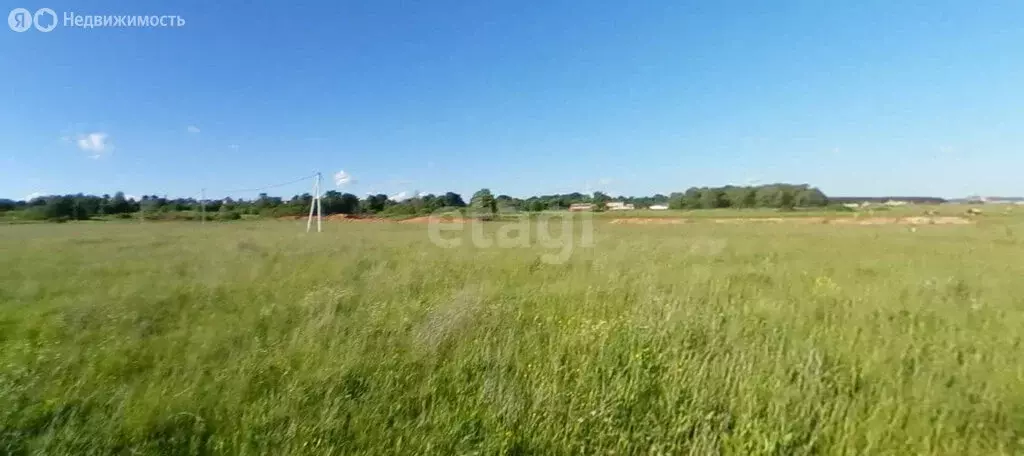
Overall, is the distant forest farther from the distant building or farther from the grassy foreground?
the grassy foreground

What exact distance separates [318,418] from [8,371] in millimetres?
2909

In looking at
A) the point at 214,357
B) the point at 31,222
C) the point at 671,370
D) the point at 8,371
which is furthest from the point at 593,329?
the point at 31,222

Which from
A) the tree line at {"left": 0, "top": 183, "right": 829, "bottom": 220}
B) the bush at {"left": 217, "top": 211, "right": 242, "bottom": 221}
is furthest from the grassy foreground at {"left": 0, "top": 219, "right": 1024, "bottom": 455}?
the bush at {"left": 217, "top": 211, "right": 242, "bottom": 221}

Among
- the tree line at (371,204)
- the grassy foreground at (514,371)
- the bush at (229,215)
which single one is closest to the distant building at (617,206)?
the tree line at (371,204)

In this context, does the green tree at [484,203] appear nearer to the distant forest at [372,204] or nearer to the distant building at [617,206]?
the distant forest at [372,204]

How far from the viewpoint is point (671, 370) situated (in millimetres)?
3496

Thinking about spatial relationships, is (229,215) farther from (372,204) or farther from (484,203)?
(484,203)

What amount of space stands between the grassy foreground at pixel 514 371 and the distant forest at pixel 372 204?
115ft

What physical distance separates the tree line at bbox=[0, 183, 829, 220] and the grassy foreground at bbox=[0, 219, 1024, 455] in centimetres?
3490

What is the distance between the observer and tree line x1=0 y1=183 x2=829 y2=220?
140 feet

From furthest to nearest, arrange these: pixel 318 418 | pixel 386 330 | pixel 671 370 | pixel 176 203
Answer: pixel 176 203 < pixel 386 330 < pixel 671 370 < pixel 318 418

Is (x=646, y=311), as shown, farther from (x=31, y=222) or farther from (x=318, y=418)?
(x=31, y=222)

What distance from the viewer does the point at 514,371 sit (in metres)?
3.67

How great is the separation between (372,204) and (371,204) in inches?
6.5
